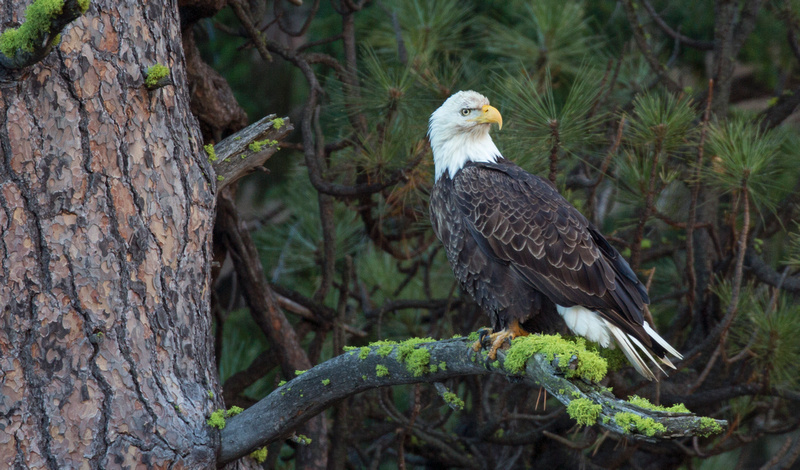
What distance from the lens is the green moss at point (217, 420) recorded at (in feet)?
8.66

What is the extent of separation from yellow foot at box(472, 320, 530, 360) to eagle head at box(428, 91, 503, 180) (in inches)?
31.2

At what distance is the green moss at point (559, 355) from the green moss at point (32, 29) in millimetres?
1600

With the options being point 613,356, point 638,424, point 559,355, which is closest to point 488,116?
point 613,356

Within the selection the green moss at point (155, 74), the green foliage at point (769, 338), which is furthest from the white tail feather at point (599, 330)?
the green moss at point (155, 74)

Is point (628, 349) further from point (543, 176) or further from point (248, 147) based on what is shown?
point (248, 147)

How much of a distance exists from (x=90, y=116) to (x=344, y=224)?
2.58 metres

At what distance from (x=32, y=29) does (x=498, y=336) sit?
1.88 m

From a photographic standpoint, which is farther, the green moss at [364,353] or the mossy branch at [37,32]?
the green moss at [364,353]

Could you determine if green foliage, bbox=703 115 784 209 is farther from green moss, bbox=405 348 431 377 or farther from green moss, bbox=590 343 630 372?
green moss, bbox=405 348 431 377

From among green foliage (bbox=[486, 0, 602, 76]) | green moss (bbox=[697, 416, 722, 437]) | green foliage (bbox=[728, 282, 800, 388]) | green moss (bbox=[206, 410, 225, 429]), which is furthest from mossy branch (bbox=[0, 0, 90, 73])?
green foliage (bbox=[728, 282, 800, 388])

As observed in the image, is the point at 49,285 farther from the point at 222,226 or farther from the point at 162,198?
the point at 222,226

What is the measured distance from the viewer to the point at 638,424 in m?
1.90

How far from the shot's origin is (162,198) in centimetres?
270

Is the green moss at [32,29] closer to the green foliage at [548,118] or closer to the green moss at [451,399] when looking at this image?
the green moss at [451,399]
